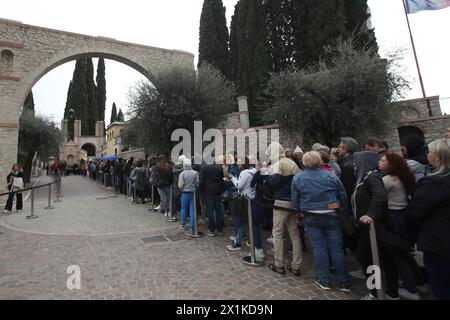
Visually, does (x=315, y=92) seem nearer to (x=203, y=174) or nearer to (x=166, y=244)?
(x=203, y=174)

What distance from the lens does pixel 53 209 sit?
29.4 ft

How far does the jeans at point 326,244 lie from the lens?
310 centimetres

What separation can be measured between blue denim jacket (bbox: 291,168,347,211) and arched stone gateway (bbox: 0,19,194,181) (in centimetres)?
1569

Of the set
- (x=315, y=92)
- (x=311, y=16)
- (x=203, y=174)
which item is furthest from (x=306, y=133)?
(x=311, y=16)

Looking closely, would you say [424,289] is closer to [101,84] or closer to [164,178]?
[164,178]

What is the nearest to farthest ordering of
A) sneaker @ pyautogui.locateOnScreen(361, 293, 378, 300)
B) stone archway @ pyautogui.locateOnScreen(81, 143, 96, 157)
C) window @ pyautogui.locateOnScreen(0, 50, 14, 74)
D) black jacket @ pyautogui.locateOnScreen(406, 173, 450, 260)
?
1. black jacket @ pyautogui.locateOnScreen(406, 173, 450, 260)
2. sneaker @ pyautogui.locateOnScreen(361, 293, 378, 300)
3. window @ pyautogui.locateOnScreen(0, 50, 14, 74)
4. stone archway @ pyautogui.locateOnScreen(81, 143, 96, 157)

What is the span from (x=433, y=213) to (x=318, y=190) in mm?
1145

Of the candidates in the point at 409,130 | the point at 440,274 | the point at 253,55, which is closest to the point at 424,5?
the point at 409,130

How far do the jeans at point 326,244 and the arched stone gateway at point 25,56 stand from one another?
1586cm

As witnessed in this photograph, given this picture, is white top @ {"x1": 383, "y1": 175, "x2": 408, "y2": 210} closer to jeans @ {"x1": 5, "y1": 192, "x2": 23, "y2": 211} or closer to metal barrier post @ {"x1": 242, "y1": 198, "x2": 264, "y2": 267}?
metal barrier post @ {"x1": 242, "y1": 198, "x2": 264, "y2": 267}

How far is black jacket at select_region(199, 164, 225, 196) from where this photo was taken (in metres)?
5.48

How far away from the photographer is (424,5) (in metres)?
15.5

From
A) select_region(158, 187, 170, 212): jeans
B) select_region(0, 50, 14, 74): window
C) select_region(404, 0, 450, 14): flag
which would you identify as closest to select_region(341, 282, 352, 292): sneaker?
select_region(158, 187, 170, 212): jeans

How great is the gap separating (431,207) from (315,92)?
8819 millimetres
